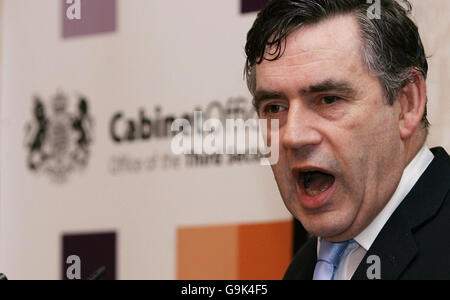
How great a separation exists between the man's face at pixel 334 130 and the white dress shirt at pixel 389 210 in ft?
0.04

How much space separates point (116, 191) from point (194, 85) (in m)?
0.40

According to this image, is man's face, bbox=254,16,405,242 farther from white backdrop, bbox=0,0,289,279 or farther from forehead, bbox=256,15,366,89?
white backdrop, bbox=0,0,289,279

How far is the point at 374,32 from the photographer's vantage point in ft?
4.43

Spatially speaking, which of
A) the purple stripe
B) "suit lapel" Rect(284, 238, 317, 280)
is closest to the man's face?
"suit lapel" Rect(284, 238, 317, 280)

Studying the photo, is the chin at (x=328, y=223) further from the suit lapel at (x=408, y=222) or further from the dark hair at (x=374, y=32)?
the dark hair at (x=374, y=32)

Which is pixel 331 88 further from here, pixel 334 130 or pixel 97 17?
pixel 97 17

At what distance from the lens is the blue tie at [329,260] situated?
1.41 metres

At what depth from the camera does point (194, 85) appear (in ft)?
7.15

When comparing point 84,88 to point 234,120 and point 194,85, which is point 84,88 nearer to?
point 194,85

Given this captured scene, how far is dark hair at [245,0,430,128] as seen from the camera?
53.2 inches

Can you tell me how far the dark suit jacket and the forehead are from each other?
0.22 m

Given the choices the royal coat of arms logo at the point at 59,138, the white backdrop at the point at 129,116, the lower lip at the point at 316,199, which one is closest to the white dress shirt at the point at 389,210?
the lower lip at the point at 316,199

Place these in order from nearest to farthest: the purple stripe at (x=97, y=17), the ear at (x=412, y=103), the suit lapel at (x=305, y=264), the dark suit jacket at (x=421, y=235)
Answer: the dark suit jacket at (x=421, y=235) < the ear at (x=412, y=103) < the suit lapel at (x=305, y=264) < the purple stripe at (x=97, y=17)
